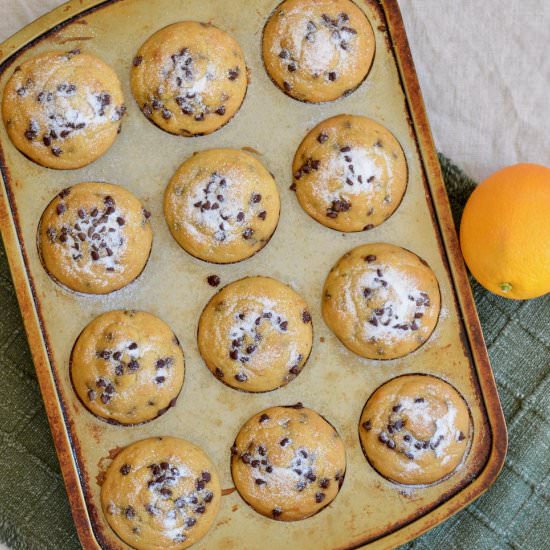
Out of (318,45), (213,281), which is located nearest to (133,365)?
(213,281)

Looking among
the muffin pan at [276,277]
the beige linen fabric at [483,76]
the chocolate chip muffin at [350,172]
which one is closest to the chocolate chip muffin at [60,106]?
the muffin pan at [276,277]

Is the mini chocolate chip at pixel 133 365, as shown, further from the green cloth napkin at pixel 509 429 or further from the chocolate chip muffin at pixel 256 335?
the green cloth napkin at pixel 509 429

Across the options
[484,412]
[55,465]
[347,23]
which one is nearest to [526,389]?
[484,412]

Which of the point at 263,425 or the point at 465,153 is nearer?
the point at 263,425

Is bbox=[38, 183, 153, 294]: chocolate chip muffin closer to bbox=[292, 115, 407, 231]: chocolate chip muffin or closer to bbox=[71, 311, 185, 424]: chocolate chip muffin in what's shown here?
bbox=[71, 311, 185, 424]: chocolate chip muffin

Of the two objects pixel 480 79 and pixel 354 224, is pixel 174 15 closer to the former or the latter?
pixel 354 224

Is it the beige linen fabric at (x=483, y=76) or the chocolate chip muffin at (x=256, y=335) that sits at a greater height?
the beige linen fabric at (x=483, y=76)

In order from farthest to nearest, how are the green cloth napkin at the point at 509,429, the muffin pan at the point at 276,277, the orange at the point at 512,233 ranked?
1. the green cloth napkin at the point at 509,429
2. the muffin pan at the point at 276,277
3. the orange at the point at 512,233
